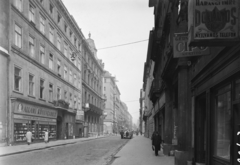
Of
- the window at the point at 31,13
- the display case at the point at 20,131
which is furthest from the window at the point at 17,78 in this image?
the window at the point at 31,13

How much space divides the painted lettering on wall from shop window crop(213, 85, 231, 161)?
89.1 inches

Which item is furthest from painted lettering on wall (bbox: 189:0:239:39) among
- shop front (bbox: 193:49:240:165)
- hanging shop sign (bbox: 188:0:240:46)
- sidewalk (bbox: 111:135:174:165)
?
sidewalk (bbox: 111:135:174:165)

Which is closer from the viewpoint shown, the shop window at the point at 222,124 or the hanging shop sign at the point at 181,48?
the shop window at the point at 222,124

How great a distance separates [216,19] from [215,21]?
43 mm

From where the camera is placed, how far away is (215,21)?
612 centimetres

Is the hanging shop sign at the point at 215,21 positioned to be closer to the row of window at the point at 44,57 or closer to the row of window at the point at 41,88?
the row of window at the point at 41,88

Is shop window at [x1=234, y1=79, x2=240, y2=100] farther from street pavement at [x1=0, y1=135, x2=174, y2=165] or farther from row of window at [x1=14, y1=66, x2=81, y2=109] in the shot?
row of window at [x1=14, y1=66, x2=81, y2=109]

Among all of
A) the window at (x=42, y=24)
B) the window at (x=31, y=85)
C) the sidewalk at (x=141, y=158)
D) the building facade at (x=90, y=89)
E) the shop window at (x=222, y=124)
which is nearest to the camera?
the shop window at (x=222, y=124)

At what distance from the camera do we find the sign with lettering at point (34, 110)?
2611cm

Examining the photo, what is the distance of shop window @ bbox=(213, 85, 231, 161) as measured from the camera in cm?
806

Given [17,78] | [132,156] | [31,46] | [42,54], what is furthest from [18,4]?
[132,156]

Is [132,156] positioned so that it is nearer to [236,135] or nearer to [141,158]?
[141,158]

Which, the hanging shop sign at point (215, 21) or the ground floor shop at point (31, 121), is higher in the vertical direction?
the hanging shop sign at point (215, 21)

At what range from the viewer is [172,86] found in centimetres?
1805
